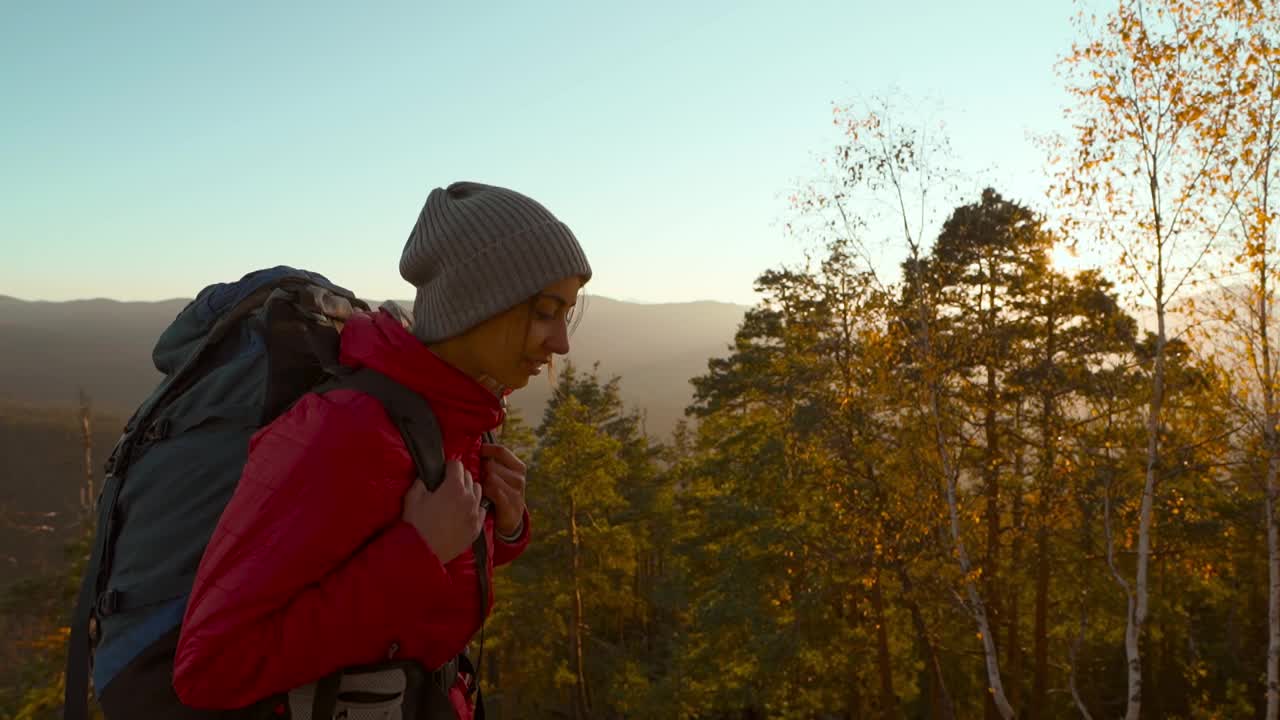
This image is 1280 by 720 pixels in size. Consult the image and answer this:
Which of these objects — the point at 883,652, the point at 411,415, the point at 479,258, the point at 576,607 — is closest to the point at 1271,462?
the point at 883,652

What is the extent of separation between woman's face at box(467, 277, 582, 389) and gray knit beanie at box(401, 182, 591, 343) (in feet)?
0.13

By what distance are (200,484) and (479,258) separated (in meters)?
0.71

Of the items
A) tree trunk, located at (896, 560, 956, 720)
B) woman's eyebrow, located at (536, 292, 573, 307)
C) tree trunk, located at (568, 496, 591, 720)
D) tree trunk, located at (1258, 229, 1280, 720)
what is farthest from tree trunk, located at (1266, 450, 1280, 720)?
tree trunk, located at (568, 496, 591, 720)

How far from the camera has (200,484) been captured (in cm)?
139

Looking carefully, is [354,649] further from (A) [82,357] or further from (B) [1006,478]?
(A) [82,357]

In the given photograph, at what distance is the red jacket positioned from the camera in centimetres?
124

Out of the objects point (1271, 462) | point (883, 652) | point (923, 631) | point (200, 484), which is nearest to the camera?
point (200, 484)

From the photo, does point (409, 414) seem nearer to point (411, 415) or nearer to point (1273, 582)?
point (411, 415)

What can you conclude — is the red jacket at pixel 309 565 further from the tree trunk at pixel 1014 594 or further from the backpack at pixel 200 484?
the tree trunk at pixel 1014 594

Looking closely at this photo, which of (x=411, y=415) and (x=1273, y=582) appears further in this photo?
(x=1273, y=582)

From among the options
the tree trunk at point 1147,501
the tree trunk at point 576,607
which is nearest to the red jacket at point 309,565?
the tree trunk at point 1147,501

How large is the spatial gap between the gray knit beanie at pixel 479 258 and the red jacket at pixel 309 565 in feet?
0.70

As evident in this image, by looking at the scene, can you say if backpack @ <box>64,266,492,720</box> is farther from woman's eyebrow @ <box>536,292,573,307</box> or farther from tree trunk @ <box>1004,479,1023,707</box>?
tree trunk @ <box>1004,479,1023,707</box>

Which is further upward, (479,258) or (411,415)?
Answer: (479,258)
